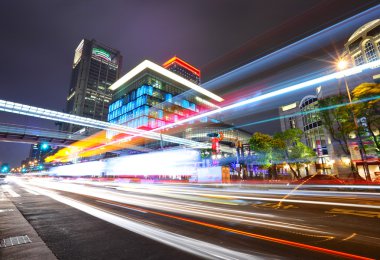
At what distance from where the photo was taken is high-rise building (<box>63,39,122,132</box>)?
16550 centimetres

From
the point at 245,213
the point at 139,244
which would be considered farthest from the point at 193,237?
the point at 245,213

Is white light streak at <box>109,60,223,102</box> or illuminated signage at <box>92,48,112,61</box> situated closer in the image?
white light streak at <box>109,60,223,102</box>

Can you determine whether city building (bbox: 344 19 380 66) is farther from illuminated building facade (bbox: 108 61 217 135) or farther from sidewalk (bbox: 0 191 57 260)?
sidewalk (bbox: 0 191 57 260)

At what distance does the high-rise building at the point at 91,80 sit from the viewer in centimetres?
16550

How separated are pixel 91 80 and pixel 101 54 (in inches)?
1155

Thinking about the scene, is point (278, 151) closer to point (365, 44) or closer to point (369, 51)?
point (369, 51)

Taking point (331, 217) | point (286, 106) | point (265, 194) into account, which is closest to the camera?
point (331, 217)

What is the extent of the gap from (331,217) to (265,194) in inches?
366

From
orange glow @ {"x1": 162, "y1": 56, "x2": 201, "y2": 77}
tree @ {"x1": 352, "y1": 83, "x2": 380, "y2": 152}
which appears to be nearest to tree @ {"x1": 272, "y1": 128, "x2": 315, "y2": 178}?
tree @ {"x1": 352, "y1": 83, "x2": 380, "y2": 152}

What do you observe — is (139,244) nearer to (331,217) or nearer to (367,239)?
(367,239)

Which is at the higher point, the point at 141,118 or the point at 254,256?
the point at 141,118

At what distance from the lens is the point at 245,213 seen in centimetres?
1000

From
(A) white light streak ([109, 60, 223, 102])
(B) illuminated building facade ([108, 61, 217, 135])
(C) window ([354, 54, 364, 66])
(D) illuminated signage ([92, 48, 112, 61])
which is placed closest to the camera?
(C) window ([354, 54, 364, 66])

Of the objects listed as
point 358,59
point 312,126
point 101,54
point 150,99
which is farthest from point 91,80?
point 358,59
